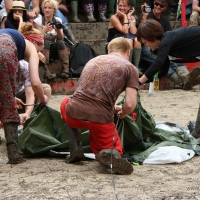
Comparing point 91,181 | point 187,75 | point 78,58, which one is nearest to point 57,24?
point 78,58

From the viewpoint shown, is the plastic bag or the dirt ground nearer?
the dirt ground

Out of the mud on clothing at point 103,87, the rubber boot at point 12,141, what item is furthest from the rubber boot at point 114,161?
the rubber boot at point 12,141

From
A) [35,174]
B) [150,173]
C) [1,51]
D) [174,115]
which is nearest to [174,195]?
[150,173]

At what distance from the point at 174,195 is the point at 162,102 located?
4.70m

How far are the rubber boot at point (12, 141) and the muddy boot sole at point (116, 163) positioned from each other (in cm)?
81

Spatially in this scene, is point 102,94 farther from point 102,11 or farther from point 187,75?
point 102,11

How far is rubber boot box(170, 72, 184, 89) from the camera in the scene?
10.0 metres

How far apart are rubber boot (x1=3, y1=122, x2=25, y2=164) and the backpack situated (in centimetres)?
452

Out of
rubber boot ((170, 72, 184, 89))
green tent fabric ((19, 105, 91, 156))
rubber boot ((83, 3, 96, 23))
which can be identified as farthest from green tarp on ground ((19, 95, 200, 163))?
rubber boot ((83, 3, 96, 23))

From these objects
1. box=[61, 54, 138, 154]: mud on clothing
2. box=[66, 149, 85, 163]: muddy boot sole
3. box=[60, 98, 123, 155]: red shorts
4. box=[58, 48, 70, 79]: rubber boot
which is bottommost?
box=[58, 48, 70, 79]: rubber boot

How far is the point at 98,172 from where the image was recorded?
4.98m

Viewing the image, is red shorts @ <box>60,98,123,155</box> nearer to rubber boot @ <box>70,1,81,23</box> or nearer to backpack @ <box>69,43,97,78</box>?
backpack @ <box>69,43,97,78</box>

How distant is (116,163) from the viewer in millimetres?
4836

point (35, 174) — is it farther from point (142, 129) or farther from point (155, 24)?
point (155, 24)
